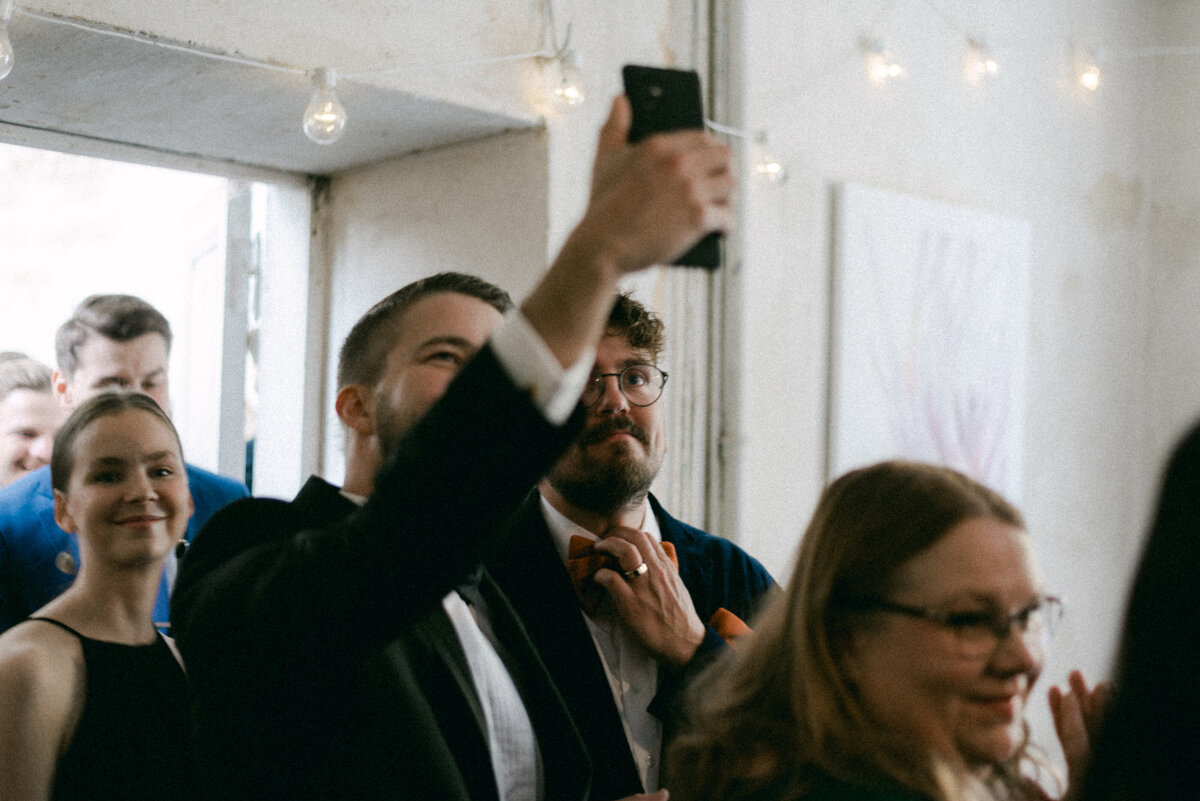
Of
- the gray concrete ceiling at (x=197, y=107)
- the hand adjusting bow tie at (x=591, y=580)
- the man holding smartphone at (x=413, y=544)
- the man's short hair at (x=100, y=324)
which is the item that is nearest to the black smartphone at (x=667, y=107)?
the man holding smartphone at (x=413, y=544)

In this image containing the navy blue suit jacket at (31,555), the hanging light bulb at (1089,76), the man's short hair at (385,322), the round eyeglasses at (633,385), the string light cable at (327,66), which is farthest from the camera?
the hanging light bulb at (1089,76)

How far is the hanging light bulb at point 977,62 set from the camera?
146 inches

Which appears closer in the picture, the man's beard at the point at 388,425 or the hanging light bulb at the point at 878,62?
the man's beard at the point at 388,425

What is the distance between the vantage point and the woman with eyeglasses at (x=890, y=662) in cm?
116

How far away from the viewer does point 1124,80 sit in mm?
4406

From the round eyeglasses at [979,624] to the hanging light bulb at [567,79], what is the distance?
160 centimetres

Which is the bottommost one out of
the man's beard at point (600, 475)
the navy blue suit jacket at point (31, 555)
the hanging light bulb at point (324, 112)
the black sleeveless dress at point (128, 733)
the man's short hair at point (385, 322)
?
the black sleeveless dress at point (128, 733)

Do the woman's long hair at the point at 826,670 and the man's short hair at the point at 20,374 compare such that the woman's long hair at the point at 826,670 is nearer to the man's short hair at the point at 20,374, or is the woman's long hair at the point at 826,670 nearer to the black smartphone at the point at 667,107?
the black smartphone at the point at 667,107

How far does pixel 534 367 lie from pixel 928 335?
9.55 ft

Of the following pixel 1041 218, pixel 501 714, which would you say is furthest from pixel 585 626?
pixel 1041 218

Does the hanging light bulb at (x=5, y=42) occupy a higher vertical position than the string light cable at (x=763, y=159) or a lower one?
lower

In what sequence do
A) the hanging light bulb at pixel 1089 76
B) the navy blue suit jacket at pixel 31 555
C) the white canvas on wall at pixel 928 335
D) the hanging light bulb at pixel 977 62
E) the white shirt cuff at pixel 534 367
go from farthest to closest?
the hanging light bulb at pixel 1089 76 < the hanging light bulb at pixel 977 62 < the white canvas on wall at pixel 928 335 < the navy blue suit jacket at pixel 31 555 < the white shirt cuff at pixel 534 367

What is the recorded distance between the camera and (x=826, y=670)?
1.22 m

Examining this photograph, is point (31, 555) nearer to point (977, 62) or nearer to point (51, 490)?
point (51, 490)
